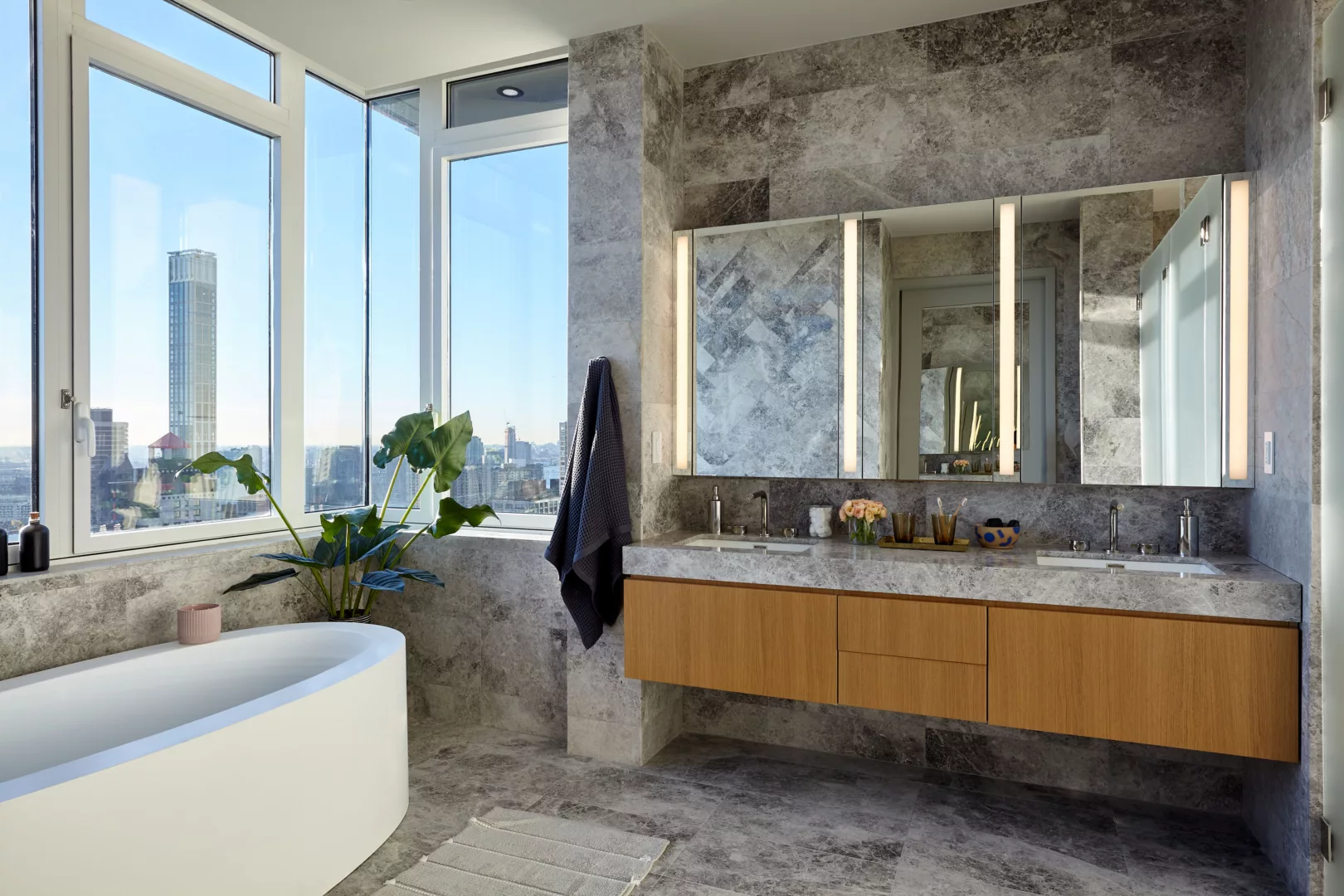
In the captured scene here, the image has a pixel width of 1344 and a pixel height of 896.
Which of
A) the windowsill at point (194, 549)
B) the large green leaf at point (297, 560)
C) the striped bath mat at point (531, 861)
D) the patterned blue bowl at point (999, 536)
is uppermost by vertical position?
the patterned blue bowl at point (999, 536)

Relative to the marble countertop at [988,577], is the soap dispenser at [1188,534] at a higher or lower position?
higher

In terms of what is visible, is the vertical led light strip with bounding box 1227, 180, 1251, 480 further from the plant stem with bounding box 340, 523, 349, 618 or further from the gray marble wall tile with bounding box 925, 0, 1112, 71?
the plant stem with bounding box 340, 523, 349, 618

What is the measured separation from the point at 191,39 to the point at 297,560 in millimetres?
2055

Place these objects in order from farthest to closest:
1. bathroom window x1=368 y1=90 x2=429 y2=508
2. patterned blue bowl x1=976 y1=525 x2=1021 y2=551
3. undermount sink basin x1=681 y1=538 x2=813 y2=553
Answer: bathroom window x1=368 y1=90 x2=429 y2=508
undermount sink basin x1=681 y1=538 x2=813 y2=553
patterned blue bowl x1=976 y1=525 x2=1021 y2=551

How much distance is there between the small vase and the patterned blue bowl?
386 mm

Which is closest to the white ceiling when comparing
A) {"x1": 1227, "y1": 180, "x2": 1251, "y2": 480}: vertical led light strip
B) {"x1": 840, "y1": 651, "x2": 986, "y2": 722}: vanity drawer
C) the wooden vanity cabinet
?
{"x1": 1227, "y1": 180, "x2": 1251, "y2": 480}: vertical led light strip

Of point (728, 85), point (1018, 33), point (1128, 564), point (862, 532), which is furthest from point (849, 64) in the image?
point (1128, 564)

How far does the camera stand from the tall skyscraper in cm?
307

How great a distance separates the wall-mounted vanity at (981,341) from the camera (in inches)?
102

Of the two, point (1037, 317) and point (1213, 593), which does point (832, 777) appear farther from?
point (1037, 317)

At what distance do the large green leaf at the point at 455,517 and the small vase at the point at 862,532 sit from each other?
56.8 inches

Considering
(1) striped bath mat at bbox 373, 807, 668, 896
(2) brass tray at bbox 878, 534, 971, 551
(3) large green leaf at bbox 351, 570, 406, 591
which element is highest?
(2) brass tray at bbox 878, 534, 971, 551

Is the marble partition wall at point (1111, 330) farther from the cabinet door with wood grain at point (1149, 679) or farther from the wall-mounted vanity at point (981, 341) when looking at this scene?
the cabinet door with wood grain at point (1149, 679)

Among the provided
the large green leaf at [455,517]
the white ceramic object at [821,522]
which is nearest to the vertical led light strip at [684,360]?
the white ceramic object at [821,522]
